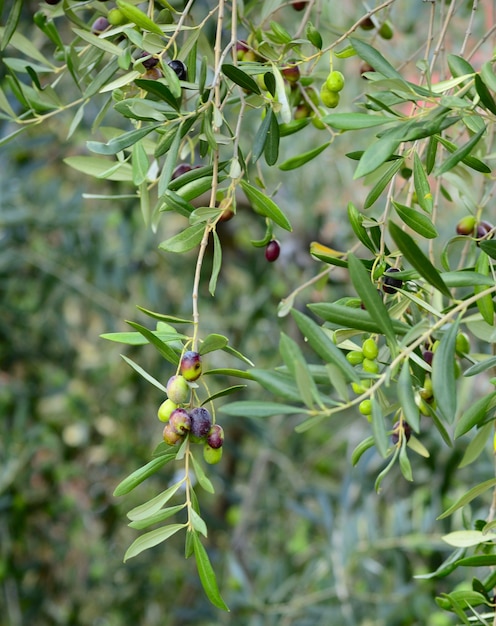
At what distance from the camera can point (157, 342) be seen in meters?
0.48

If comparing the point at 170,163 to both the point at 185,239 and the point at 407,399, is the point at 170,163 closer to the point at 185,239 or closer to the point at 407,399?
the point at 185,239

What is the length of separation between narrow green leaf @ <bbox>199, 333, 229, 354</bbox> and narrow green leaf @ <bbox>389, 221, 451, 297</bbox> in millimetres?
133

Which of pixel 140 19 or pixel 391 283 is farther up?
pixel 140 19

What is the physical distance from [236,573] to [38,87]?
986 millimetres

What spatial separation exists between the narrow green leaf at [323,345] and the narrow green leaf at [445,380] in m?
0.04

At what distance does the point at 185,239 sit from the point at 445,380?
0.67ft

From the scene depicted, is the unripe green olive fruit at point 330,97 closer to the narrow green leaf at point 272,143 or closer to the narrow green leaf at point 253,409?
the narrow green leaf at point 272,143

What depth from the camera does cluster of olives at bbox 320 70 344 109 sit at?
62 centimetres

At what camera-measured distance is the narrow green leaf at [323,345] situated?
0.44 metres

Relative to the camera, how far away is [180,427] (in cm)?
48

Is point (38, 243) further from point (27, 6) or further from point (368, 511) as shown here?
point (368, 511)

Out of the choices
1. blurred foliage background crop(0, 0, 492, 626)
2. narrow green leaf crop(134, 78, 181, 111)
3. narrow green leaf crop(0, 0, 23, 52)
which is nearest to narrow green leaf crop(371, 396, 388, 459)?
narrow green leaf crop(134, 78, 181, 111)

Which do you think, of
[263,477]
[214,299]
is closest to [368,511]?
[263,477]

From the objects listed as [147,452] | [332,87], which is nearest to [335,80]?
[332,87]
